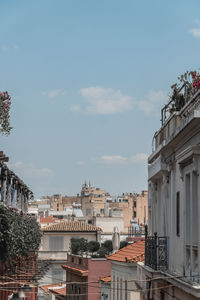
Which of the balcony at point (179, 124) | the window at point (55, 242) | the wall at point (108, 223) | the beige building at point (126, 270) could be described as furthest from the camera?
the wall at point (108, 223)

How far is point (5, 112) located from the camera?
19844 millimetres

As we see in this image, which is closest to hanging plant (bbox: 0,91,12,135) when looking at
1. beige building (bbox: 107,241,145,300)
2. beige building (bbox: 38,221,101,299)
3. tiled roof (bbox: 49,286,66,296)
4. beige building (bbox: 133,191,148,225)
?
beige building (bbox: 107,241,145,300)

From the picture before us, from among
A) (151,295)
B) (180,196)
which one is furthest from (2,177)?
(180,196)

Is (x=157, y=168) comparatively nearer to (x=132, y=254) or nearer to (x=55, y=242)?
(x=132, y=254)

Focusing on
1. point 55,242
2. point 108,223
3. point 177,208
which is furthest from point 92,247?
point 177,208

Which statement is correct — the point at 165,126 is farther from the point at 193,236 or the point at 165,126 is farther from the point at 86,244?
the point at 86,244

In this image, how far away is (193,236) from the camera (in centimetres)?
1407

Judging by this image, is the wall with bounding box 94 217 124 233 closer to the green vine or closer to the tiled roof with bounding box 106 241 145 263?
the tiled roof with bounding box 106 241 145 263

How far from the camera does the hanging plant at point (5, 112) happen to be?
767 inches

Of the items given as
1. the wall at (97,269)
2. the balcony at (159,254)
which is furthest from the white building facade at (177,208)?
the wall at (97,269)

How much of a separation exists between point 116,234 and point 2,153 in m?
22.5

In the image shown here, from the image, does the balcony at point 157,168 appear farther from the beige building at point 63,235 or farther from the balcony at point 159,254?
the beige building at point 63,235

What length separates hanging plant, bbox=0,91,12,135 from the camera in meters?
19.5

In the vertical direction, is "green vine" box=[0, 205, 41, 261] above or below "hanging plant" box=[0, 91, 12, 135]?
below
